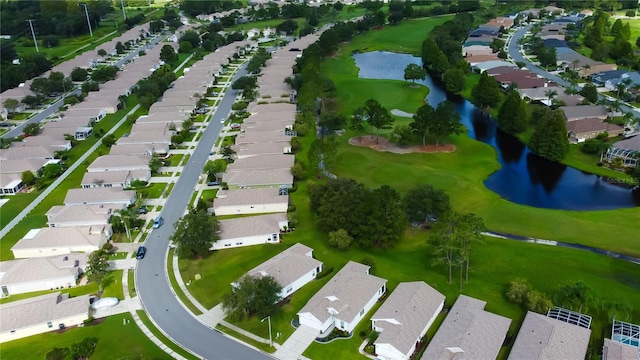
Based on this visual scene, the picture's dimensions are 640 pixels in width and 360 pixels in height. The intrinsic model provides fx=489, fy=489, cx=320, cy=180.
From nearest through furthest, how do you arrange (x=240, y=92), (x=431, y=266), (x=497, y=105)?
(x=431, y=266), (x=497, y=105), (x=240, y=92)

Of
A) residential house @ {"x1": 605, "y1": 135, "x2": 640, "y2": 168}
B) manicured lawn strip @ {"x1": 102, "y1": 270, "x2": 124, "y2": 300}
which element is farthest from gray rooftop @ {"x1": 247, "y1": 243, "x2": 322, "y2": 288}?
residential house @ {"x1": 605, "y1": 135, "x2": 640, "y2": 168}

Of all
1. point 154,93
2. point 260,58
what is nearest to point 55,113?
point 154,93

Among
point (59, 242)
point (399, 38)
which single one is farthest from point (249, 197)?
point (399, 38)

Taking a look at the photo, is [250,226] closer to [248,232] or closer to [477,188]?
[248,232]

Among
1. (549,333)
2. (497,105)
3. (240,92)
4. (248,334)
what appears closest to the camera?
(549,333)

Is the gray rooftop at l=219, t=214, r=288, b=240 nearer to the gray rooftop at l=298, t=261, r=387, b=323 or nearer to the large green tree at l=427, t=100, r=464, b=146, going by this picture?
the gray rooftop at l=298, t=261, r=387, b=323

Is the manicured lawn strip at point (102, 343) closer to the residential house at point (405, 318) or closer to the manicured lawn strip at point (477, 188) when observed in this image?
the residential house at point (405, 318)

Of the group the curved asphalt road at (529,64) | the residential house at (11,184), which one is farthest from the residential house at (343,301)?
the curved asphalt road at (529,64)

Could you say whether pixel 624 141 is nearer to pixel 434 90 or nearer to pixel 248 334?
pixel 434 90
